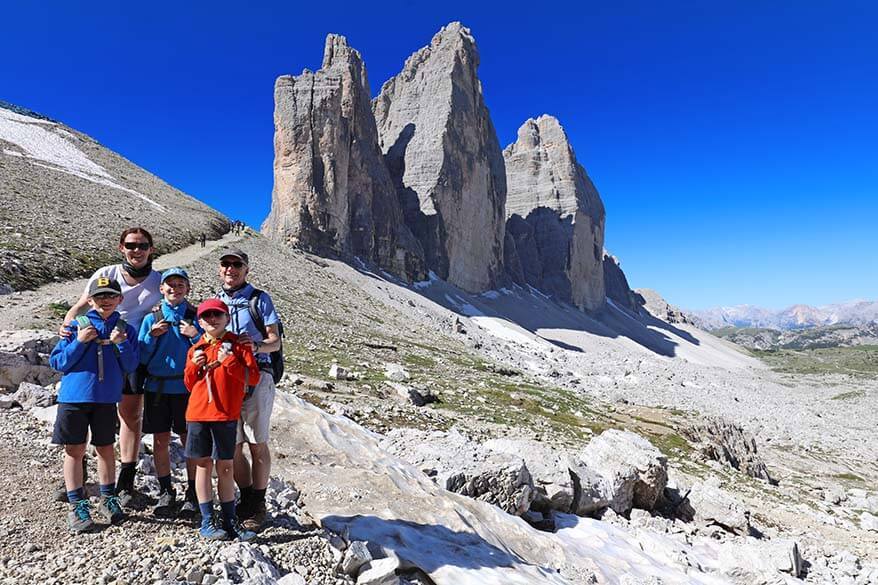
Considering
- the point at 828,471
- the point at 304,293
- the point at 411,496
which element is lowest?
the point at 828,471

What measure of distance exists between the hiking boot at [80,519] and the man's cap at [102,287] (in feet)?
6.89

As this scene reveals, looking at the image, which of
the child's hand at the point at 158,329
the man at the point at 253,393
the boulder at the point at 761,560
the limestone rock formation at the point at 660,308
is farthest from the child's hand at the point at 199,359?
the limestone rock formation at the point at 660,308

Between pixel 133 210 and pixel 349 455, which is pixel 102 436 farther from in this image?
pixel 133 210

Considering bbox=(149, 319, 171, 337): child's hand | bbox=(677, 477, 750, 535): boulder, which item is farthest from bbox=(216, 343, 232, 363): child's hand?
bbox=(677, 477, 750, 535): boulder

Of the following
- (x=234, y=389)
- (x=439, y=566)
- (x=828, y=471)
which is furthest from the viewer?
(x=828, y=471)

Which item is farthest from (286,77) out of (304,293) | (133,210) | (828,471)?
(828,471)

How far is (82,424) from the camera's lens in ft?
17.0

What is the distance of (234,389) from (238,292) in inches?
45.7

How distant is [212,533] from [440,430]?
903cm

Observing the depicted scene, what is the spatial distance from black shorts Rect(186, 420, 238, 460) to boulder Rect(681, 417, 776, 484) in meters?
18.9

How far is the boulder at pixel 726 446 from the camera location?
18.9 metres

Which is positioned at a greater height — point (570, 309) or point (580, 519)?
point (570, 309)

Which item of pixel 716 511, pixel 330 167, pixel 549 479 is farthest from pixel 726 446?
pixel 330 167

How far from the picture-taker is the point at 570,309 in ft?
364
